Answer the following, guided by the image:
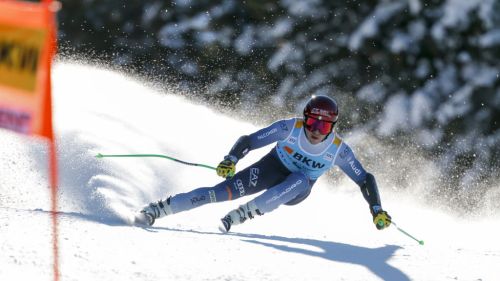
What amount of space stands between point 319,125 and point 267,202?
2.39 feet

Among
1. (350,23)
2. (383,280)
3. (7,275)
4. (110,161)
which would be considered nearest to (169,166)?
(110,161)

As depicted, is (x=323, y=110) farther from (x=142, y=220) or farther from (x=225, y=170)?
(x=142, y=220)

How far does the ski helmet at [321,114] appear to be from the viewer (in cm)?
541

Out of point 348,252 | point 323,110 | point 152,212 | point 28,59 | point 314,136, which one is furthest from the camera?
point 314,136

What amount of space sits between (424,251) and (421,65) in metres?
31.0

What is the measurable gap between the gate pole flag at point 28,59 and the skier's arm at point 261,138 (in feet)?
9.09

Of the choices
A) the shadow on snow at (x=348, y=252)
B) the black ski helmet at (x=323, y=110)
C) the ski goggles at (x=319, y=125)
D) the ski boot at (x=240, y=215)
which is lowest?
the shadow on snow at (x=348, y=252)

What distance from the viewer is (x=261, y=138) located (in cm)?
561

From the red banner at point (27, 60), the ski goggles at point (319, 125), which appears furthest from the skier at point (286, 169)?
the red banner at point (27, 60)

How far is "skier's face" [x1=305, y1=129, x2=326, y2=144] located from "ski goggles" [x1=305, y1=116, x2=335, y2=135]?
0.03 m

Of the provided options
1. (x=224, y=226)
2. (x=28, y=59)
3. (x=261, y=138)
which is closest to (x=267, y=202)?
(x=224, y=226)

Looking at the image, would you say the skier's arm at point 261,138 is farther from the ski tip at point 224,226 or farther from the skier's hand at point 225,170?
the ski tip at point 224,226

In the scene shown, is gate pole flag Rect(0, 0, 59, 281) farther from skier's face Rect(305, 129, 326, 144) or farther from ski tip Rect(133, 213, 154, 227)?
skier's face Rect(305, 129, 326, 144)

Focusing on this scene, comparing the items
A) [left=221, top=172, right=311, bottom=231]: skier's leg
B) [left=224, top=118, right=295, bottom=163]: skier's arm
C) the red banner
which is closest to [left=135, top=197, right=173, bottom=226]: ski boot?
[left=221, top=172, right=311, bottom=231]: skier's leg
